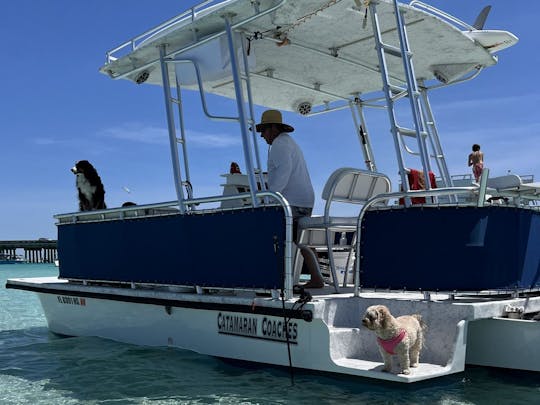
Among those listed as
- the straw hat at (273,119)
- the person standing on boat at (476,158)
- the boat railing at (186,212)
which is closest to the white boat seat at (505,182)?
the boat railing at (186,212)

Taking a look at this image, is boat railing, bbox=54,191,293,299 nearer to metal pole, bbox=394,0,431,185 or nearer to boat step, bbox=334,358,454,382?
boat step, bbox=334,358,454,382

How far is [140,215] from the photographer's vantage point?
739 cm

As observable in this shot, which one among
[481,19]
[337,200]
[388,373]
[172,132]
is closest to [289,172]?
[337,200]

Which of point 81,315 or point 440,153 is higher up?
point 440,153

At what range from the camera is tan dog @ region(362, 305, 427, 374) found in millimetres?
4684


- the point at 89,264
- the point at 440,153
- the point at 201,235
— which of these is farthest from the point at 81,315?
the point at 440,153

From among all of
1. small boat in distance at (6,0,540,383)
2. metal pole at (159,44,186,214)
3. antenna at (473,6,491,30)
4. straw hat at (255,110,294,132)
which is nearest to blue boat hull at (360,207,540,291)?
small boat in distance at (6,0,540,383)

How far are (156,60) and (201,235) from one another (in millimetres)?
2212

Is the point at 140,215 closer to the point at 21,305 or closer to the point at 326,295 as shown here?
the point at 326,295

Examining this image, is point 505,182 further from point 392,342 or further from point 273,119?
point 273,119

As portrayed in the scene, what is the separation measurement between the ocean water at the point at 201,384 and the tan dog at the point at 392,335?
36cm

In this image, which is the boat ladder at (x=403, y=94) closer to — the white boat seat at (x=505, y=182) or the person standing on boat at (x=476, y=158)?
the white boat seat at (x=505, y=182)

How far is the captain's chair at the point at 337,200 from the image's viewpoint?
607 centimetres

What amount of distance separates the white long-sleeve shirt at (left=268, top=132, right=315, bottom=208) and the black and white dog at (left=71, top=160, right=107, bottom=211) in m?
3.36
